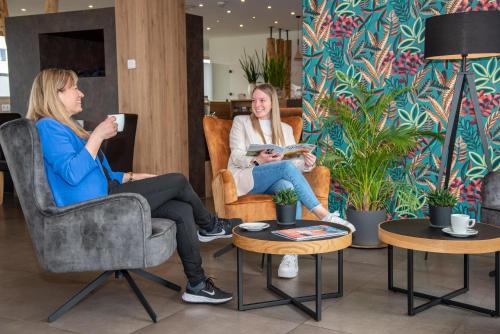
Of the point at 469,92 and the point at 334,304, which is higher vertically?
the point at 469,92

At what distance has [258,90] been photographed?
3.81 metres

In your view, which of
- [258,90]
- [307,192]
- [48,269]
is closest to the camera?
[48,269]

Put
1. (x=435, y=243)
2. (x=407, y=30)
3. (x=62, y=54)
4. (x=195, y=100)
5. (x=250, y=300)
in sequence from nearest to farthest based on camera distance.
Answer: (x=435, y=243), (x=250, y=300), (x=407, y=30), (x=195, y=100), (x=62, y=54)

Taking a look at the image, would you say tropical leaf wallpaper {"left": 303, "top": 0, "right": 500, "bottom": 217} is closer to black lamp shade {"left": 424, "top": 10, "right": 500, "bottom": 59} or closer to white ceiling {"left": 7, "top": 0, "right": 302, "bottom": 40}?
black lamp shade {"left": 424, "top": 10, "right": 500, "bottom": 59}

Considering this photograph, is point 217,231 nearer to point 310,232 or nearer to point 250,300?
point 250,300

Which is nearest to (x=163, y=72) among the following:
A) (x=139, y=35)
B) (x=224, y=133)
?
(x=139, y=35)

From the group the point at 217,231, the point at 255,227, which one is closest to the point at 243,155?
the point at 217,231

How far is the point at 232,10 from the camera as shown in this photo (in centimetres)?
1261

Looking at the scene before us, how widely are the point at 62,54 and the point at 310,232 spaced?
5470 mm

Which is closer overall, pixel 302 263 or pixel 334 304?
pixel 334 304

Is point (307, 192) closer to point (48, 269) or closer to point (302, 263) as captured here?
point (302, 263)

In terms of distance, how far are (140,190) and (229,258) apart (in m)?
1.15

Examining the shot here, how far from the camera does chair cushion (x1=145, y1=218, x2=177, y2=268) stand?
2.56 meters

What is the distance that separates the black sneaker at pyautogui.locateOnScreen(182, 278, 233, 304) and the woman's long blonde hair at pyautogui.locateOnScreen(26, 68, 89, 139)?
99 centimetres
